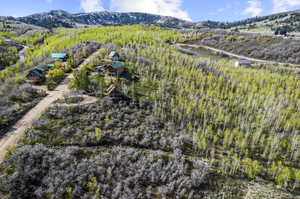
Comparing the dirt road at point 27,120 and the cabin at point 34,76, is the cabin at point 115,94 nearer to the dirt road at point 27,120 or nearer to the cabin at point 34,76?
the dirt road at point 27,120

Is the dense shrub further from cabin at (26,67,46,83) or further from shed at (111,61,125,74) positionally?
shed at (111,61,125,74)

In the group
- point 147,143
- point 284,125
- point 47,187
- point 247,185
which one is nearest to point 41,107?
point 47,187

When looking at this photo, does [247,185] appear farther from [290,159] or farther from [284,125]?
[284,125]

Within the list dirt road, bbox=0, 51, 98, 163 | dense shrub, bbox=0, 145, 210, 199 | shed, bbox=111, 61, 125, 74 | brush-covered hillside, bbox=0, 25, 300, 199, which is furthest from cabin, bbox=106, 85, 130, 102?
dense shrub, bbox=0, 145, 210, 199

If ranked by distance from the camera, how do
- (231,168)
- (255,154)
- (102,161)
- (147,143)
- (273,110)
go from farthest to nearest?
(273,110), (255,154), (147,143), (231,168), (102,161)

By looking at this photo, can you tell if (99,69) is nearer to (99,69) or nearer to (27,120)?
(99,69)

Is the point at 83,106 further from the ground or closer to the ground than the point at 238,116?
further from the ground

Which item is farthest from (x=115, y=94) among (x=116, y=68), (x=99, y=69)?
(x=99, y=69)
